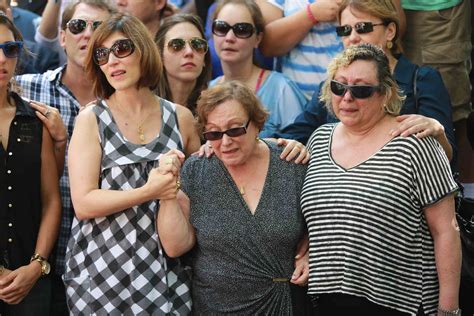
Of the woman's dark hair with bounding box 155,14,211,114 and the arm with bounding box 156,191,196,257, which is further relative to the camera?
the woman's dark hair with bounding box 155,14,211,114

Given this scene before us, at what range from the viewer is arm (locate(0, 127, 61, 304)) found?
423 cm

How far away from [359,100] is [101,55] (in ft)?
4.25

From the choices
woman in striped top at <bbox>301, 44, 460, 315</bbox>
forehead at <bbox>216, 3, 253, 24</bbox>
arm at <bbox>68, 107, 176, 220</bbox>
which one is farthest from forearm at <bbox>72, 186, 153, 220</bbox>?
forehead at <bbox>216, 3, 253, 24</bbox>

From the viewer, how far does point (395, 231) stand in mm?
3848

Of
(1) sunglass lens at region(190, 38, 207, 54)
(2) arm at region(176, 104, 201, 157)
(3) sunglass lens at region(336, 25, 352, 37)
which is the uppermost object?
(3) sunglass lens at region(336, 25, 352, 37)

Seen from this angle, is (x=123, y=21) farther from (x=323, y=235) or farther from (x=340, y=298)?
Result: (x=340, y=298)

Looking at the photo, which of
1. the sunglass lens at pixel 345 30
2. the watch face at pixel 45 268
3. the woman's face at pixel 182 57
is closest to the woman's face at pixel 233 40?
the woman's face at pixel 182 57

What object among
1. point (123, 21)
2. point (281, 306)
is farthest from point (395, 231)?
point (123, 21)

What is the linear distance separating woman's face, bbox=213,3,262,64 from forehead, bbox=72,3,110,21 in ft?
2.32

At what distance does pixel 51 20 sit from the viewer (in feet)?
19.4

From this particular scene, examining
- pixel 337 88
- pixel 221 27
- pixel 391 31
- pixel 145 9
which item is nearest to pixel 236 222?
pixel 337 88

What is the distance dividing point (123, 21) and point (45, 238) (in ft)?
3.93

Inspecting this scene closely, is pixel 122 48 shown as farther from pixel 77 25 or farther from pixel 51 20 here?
pixel 51 20

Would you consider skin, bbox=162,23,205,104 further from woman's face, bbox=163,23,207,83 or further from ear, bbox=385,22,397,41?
ear, bbox=385,22,397,41
